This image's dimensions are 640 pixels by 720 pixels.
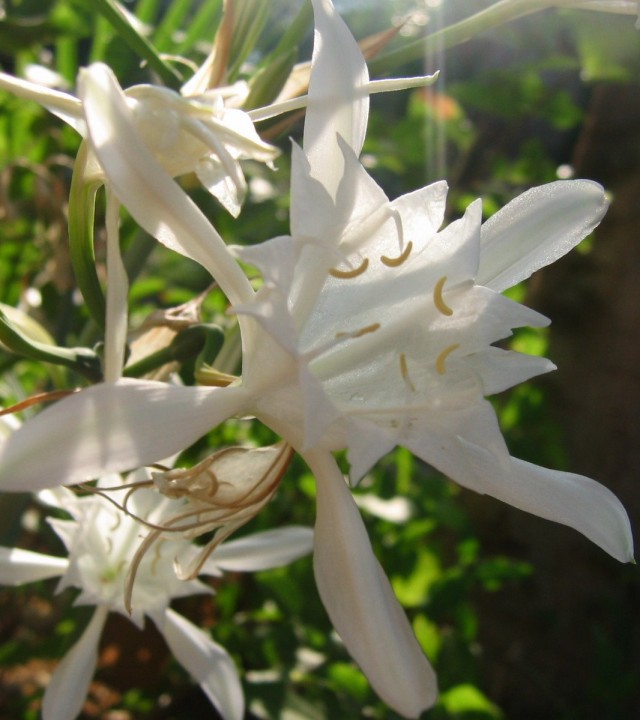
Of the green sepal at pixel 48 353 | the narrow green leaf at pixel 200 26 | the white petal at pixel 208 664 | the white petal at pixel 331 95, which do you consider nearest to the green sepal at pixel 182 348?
the green sepal at pixel 48 353

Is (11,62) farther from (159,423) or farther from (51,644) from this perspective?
(159,423)

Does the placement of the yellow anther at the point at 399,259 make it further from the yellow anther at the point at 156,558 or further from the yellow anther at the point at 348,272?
the yellow anther at the point at 156,558

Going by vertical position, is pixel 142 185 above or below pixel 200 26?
below

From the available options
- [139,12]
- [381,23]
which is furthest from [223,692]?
[381,23]

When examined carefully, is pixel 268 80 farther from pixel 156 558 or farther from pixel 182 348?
pixel 156 558

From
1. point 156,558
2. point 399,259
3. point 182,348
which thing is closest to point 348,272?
point 399,259

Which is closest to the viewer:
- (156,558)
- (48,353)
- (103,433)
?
(103,433)

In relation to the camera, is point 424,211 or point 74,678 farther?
point 74,678
